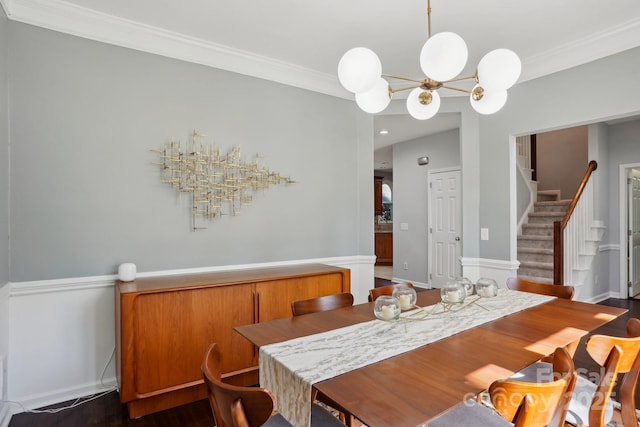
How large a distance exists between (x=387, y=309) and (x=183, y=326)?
57.6 inches

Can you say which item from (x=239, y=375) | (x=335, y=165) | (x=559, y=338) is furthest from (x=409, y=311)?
(x=335, y=165)

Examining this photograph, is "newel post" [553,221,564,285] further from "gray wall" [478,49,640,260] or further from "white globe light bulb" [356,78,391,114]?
"white globe light bulb" [356,78,391,114]


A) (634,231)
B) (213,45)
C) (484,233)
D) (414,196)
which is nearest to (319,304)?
(213,45)

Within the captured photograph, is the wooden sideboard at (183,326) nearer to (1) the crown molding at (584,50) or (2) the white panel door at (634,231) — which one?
(1) the crown molding at (584,50)

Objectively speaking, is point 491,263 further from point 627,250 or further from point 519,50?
point 627,250

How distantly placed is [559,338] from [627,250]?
5.22m

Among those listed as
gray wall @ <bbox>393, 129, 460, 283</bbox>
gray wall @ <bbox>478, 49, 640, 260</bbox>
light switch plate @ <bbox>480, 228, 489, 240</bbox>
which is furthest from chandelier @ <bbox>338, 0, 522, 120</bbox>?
gray wall @ <bbox>393, 129, 460, 283</bbox>

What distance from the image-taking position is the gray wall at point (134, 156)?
7.76ft

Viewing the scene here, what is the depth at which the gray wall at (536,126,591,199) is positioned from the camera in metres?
6.42

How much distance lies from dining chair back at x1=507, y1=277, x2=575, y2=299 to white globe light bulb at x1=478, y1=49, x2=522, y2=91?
154 cm

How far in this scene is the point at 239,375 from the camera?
105 inches

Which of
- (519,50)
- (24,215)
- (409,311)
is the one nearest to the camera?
(409,311)

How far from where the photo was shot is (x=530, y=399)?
100 cm

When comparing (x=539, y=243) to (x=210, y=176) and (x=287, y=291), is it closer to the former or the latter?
(x=287, y=291)
